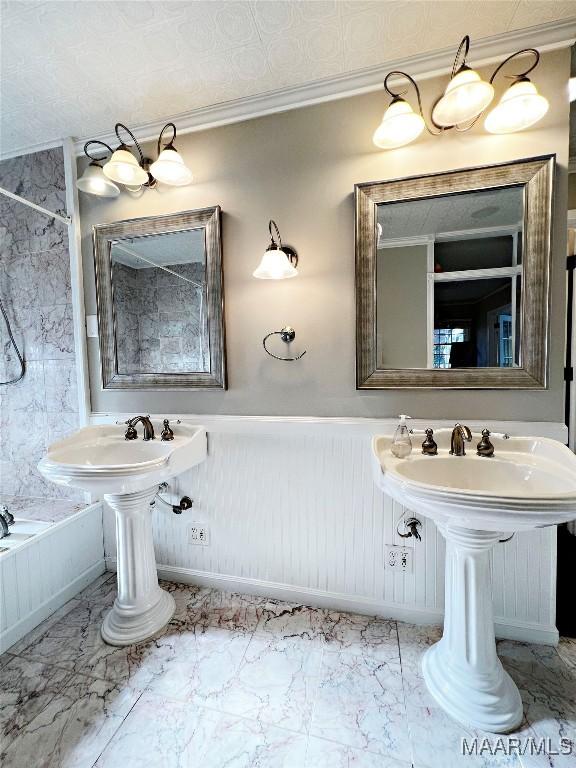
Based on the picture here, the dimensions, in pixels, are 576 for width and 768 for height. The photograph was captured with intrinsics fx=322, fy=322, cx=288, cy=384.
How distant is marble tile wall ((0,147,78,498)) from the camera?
175 centimetres

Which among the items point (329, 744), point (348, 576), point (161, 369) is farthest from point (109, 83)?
point (329, 744)

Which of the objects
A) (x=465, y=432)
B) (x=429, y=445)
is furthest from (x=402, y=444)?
(x=465, y=432)

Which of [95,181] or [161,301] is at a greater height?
[95,181]

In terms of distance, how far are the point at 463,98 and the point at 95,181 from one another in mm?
1503

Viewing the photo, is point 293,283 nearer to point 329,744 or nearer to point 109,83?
point 109,83

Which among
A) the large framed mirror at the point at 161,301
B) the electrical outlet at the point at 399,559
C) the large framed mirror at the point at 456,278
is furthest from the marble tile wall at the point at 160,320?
the electrical outlet at the point at 399,559

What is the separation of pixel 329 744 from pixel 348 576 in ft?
1.80

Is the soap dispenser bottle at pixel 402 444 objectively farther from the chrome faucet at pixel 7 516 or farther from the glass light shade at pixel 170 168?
the chrome faucet at pixel 7 516

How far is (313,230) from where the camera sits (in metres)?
1.40

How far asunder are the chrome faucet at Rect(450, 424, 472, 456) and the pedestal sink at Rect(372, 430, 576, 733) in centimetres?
2

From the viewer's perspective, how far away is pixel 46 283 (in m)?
1.78

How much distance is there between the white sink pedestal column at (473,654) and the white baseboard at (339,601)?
27 cm

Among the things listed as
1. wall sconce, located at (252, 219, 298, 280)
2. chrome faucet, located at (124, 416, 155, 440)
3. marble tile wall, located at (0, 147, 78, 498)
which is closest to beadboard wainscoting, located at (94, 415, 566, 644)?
chrome faucet, located at (124, 416, 155, 440)

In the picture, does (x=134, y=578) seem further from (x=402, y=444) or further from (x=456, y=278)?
(x=456, y=278)
